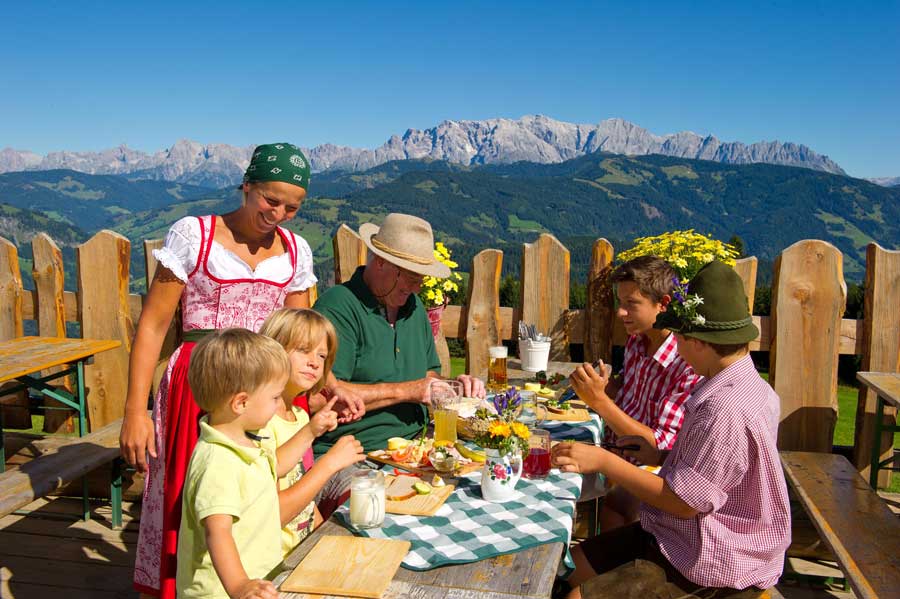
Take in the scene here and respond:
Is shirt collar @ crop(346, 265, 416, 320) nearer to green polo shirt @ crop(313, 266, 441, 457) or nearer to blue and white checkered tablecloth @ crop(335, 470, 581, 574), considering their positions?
green polo shirt @ crop(313, 266, 441, 457)

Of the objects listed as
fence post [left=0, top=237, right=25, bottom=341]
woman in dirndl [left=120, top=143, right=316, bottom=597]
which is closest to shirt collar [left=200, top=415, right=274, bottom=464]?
woman in dirndl [left=120, top=143, right=316, bottom=597]

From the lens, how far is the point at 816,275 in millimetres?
4594

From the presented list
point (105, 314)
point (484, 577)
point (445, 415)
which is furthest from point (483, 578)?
point (105, 314)

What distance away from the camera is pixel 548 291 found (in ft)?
17.0

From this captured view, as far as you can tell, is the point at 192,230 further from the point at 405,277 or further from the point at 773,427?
the point at 773,427

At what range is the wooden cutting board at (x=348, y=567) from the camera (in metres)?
1.69

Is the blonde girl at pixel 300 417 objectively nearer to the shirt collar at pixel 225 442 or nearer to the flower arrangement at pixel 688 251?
the shirt collar at pixel 225 442

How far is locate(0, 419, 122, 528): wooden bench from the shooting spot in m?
3.67

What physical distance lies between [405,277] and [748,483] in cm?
168

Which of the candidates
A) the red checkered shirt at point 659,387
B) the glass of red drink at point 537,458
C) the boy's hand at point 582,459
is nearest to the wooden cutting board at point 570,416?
the red checkered shirt at point 659,387

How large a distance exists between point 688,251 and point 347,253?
8.20 feet

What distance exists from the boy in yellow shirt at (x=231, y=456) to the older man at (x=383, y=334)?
102 cm

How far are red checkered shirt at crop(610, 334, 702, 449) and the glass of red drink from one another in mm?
877

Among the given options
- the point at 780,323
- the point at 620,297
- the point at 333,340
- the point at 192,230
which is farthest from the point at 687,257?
the point at 192,230
